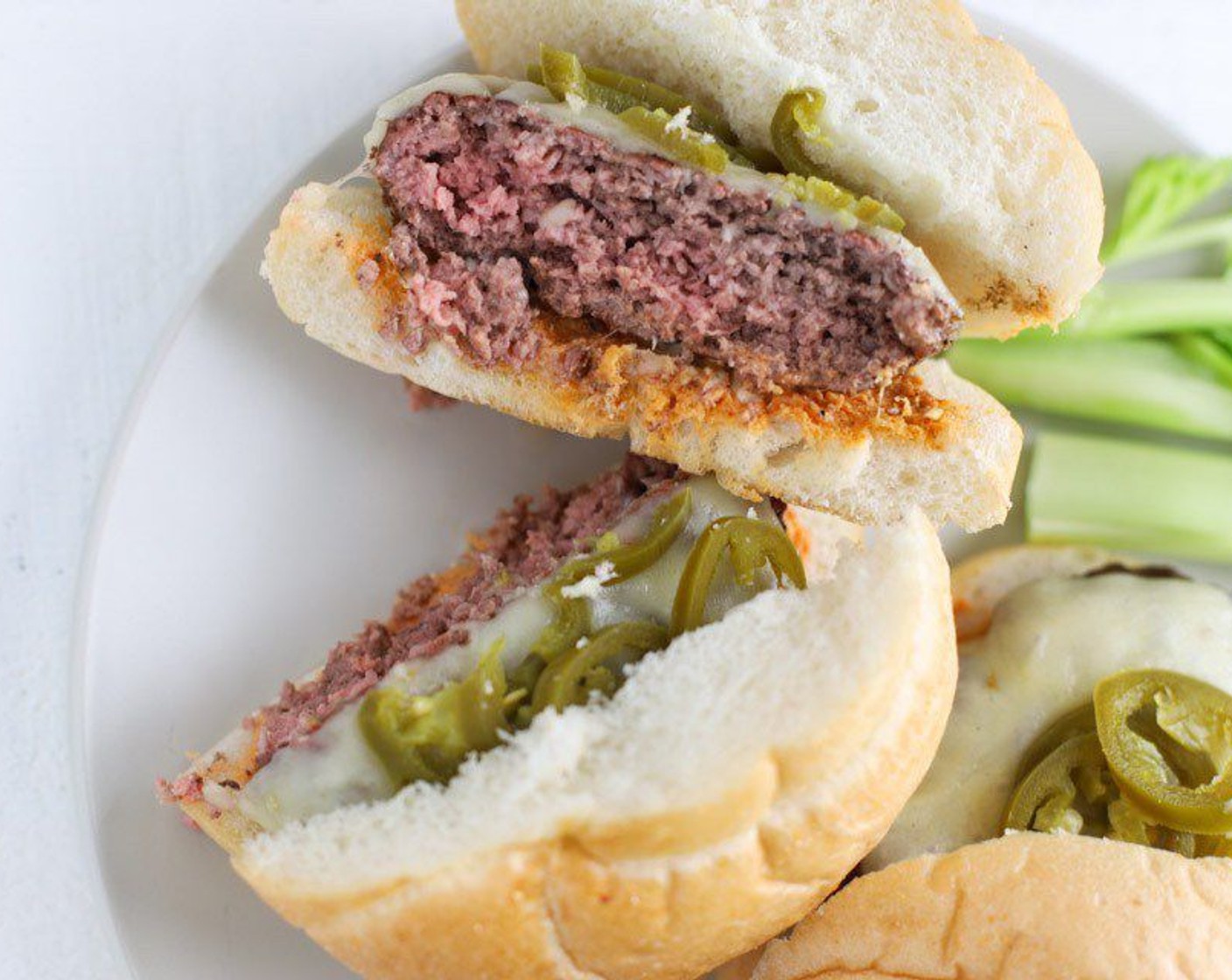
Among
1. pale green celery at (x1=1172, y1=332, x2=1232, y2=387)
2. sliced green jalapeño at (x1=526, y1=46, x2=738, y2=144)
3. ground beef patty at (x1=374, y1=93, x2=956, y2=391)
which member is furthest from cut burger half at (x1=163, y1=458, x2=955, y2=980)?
pale green celery at (x1=1172, y1=332, x2=1232, y2=387)

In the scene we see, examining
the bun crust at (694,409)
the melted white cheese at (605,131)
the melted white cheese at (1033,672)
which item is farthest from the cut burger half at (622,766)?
the melted white cheese at (1033,672)

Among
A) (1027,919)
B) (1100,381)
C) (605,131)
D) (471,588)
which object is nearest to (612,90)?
(605,131)

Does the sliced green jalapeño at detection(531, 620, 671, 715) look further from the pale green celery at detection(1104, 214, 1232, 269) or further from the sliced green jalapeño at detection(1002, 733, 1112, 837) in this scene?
the pale green celery at detection(1104, 214, 1232, 269)

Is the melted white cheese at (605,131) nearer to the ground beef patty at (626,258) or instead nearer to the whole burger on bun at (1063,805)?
the ground beef patty at (626,258)

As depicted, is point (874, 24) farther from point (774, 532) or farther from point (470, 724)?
point (470, 724)

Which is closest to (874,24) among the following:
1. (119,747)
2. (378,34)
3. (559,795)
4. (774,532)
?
(774,532)
